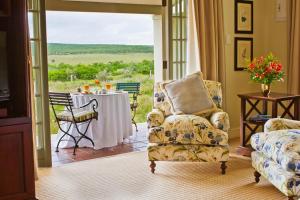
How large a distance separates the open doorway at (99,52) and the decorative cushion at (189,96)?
7.99ft

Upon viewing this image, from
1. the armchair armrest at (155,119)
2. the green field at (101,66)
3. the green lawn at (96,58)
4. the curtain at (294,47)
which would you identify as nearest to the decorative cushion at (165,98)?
the armchair armrest at (155,119)

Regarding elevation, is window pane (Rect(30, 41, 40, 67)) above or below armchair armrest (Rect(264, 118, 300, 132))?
above

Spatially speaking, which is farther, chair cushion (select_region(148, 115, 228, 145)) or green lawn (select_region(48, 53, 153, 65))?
green lawn (select_region(48, 53, 153, 65))

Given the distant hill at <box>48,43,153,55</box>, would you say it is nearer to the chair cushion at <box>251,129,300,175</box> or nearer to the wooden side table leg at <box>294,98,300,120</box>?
the wooden side table leg at <box>294,98,300,120</box>

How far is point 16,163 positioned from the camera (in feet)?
11.0

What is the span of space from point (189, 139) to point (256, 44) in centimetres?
A: 266

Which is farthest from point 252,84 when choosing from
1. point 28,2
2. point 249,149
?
point 28,2

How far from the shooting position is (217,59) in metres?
5.42


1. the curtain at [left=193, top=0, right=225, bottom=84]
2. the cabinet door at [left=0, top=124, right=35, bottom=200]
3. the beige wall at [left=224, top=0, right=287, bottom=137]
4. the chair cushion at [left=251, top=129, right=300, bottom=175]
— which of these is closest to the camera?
the chair cushion at [left=251, top=129, right=300, bottom=175]

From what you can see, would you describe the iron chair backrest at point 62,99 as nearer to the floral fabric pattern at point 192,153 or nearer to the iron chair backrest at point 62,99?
the iron chair backrest at point 62,99

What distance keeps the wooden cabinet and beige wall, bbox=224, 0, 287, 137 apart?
3.22 meters

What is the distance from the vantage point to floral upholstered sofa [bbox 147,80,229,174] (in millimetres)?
4102

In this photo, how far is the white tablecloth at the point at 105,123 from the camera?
558 centimetres

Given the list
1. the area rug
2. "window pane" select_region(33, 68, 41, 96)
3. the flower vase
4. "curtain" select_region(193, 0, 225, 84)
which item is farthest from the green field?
the flower vase
